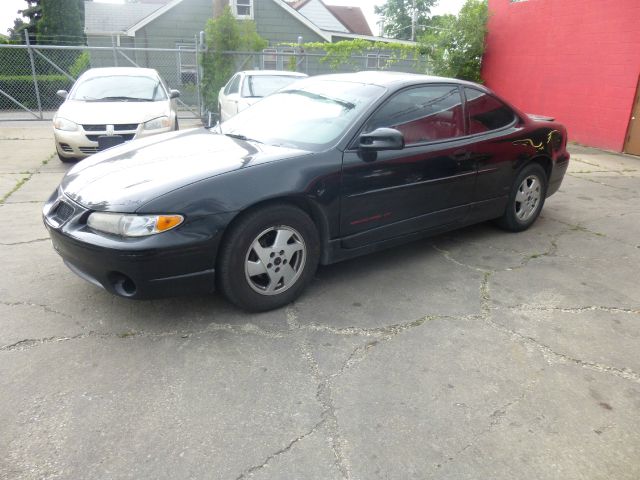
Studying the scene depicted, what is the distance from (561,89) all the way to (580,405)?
10368mm

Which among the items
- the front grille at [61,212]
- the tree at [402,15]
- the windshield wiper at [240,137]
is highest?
the tree at [402,15]

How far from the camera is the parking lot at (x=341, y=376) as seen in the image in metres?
2.18

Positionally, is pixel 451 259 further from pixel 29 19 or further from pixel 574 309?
pixel 29 19

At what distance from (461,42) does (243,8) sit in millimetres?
13418

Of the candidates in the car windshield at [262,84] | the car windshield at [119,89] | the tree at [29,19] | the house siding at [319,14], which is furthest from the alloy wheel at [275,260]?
the tree at [29,19]

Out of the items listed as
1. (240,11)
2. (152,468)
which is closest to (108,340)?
(152,468)

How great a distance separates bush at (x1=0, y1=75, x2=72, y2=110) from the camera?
56.7 feet

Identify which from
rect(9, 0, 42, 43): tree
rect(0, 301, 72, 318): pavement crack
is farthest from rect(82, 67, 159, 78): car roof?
rect(9, 0, 42, 43): tree

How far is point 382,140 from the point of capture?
11.4ft

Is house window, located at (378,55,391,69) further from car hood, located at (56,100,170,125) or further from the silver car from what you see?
car hood, located at (56,100,170,125)

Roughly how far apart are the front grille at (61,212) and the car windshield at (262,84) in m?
6.90

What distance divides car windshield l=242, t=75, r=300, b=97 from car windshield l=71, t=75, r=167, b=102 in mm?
1690

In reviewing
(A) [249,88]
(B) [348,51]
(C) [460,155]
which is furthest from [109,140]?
(B) [348,51]

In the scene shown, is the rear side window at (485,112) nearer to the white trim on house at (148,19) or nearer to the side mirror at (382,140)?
the side mirror at (382,140)
